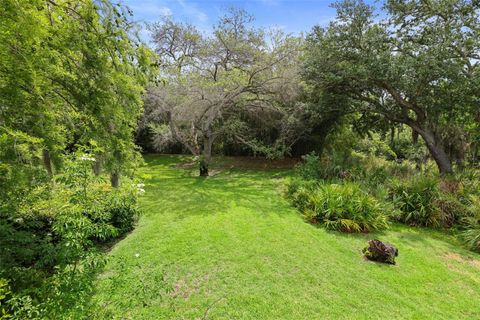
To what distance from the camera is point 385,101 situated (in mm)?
10453

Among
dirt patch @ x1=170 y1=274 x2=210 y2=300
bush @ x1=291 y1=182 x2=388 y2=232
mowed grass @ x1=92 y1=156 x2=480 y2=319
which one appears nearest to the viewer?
mowed grass @ x1=92 y1=156 x2=480 y2=319

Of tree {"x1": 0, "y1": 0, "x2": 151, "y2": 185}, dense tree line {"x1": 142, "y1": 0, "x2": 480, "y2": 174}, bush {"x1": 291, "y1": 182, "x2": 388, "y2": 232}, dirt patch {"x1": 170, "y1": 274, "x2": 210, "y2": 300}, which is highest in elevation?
dense tree line {"x1": 142, "y1": 0, "x2": 480, "y2": 174}

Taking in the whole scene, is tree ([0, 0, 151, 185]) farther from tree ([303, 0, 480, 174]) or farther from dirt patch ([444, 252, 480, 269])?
tree ([303, 0, 480, 174])

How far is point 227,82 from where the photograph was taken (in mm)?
9234

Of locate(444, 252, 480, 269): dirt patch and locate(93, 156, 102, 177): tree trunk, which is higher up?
locate(93, 156, 102, 177): tree trunk

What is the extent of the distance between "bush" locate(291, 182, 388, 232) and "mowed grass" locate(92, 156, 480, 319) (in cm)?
29

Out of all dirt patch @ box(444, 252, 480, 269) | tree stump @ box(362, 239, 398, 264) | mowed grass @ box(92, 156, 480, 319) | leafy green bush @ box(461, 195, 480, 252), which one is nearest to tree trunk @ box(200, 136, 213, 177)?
mowed grass @ box(92, 156, 480, 319)

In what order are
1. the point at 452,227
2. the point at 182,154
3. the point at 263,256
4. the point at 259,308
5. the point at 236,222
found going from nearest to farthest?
the point at 259,308 < the point at 263,256 < the point at 236,222 < the point at 452,227 < the point at 182,154

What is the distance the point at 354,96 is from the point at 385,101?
1284 mm

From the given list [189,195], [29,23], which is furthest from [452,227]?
[29,23]

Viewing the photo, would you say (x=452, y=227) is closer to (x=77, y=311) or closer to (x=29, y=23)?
(x=77, y=311)

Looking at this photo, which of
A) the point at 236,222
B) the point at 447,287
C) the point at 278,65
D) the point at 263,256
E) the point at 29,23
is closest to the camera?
the point at 29,23

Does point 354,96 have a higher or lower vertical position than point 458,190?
higher

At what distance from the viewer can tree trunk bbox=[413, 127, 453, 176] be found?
30.7ft
